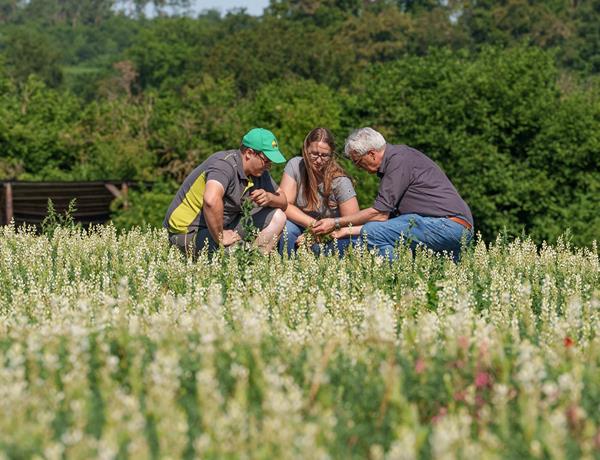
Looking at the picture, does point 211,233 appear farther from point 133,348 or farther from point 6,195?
point 6,195

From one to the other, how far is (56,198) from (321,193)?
36.7ft

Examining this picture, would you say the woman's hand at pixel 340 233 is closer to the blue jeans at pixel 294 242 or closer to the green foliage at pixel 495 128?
the blue jeans at pixel 294 242

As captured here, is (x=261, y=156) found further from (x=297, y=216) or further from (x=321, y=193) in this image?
(x=321, y=193)

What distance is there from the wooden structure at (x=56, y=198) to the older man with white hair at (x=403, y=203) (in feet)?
33.2

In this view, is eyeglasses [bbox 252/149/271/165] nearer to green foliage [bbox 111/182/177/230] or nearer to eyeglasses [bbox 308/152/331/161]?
eyeglasses [bbox 308/152/331/161]

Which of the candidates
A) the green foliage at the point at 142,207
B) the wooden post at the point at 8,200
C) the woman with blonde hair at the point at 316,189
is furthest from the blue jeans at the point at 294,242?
the green foliage at the point at 142,207

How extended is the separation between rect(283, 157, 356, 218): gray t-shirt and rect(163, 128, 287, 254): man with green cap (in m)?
0.31

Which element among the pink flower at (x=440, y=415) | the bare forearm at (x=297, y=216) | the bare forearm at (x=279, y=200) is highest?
the bare forearm at (x=279, y=200)

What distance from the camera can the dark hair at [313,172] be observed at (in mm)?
9336

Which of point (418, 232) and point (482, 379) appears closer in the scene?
point (482, 379)

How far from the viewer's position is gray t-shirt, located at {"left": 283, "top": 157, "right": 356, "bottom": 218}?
9586mm

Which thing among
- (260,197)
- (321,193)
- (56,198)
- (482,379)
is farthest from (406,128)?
(482,379)

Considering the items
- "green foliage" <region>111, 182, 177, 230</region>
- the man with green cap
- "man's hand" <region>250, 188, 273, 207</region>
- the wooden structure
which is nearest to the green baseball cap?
the man with green cap

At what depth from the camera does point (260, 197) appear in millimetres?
9031
